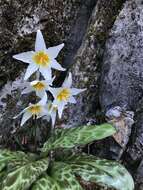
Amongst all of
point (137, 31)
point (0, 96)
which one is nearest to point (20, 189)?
point (0, 96)

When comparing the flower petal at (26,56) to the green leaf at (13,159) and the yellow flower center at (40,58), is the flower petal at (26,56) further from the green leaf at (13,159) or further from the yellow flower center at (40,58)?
the green leaf at (13,159)

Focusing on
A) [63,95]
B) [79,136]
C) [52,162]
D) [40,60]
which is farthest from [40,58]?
[52,162]

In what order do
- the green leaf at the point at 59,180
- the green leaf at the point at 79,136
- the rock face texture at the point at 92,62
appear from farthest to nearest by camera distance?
the rock face texture at the point at 92,62, the green leaf at the point at 79,136, the green leaf at the point at 59,180

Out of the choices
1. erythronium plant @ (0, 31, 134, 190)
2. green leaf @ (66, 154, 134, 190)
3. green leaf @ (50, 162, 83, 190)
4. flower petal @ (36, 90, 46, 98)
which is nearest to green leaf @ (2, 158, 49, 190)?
erythronium plant @ (0, 31, 134, 190)

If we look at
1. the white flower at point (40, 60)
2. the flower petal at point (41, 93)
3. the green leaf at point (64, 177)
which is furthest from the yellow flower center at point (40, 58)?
the green leaf at point (64, 177)

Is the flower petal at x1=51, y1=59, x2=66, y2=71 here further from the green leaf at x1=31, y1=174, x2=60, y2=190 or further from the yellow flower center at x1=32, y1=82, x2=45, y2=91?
the green leaf at x1=31, y1=174, x2=60, y2=190

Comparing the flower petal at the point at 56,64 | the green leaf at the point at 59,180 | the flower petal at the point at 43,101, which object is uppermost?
the flower petal at the point at 56,64

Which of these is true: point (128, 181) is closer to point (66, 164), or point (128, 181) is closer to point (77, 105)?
point (66, 164)
